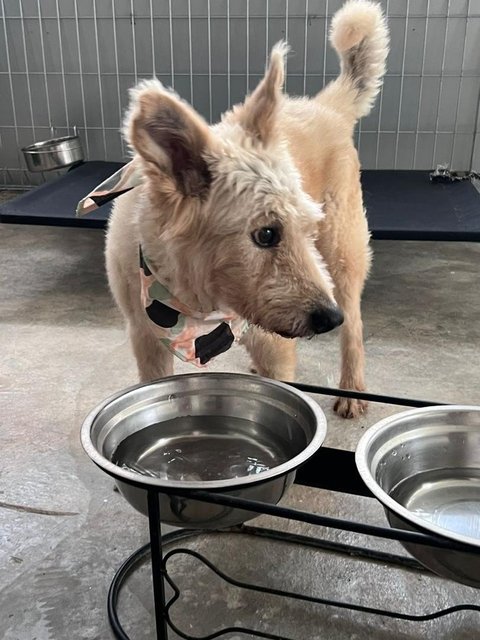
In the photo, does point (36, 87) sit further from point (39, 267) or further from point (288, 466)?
point (288, 466)

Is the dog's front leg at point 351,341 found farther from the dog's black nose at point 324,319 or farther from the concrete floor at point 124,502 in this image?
the dog's black nose at point 324,319

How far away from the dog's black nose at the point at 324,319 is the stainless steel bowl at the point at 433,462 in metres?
0.23

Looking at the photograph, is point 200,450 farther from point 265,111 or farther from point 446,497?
point 265,111

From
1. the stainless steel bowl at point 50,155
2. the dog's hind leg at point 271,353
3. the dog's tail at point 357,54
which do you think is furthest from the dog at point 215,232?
the stainless steel bowl at point 50,155

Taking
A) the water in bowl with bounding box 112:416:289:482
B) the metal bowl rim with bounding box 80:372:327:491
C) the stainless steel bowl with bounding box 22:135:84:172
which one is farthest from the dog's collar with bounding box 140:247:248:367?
the stainless steel bowl with bounding box 22:135:84:172

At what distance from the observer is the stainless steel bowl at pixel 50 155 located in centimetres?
431

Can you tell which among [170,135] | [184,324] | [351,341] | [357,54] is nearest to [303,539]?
[184,324]

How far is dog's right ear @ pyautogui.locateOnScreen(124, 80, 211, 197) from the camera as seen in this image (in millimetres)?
1182

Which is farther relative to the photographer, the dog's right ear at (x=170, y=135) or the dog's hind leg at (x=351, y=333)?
the dog's hind leg at (x=351, y=333)

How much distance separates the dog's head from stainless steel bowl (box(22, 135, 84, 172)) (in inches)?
128

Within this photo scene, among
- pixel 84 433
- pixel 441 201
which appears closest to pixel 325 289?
pixel 84 433

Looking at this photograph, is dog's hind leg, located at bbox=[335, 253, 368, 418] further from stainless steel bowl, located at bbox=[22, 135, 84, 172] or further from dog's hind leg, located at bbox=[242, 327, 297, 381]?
stainless steel bowl, located at bbox=[22, 135, 84, 172]

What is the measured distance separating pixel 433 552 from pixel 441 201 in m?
2.75

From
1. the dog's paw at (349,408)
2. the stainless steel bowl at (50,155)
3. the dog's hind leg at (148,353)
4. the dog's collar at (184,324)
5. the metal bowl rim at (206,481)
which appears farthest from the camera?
the stainless steel bowl at (50,155)
